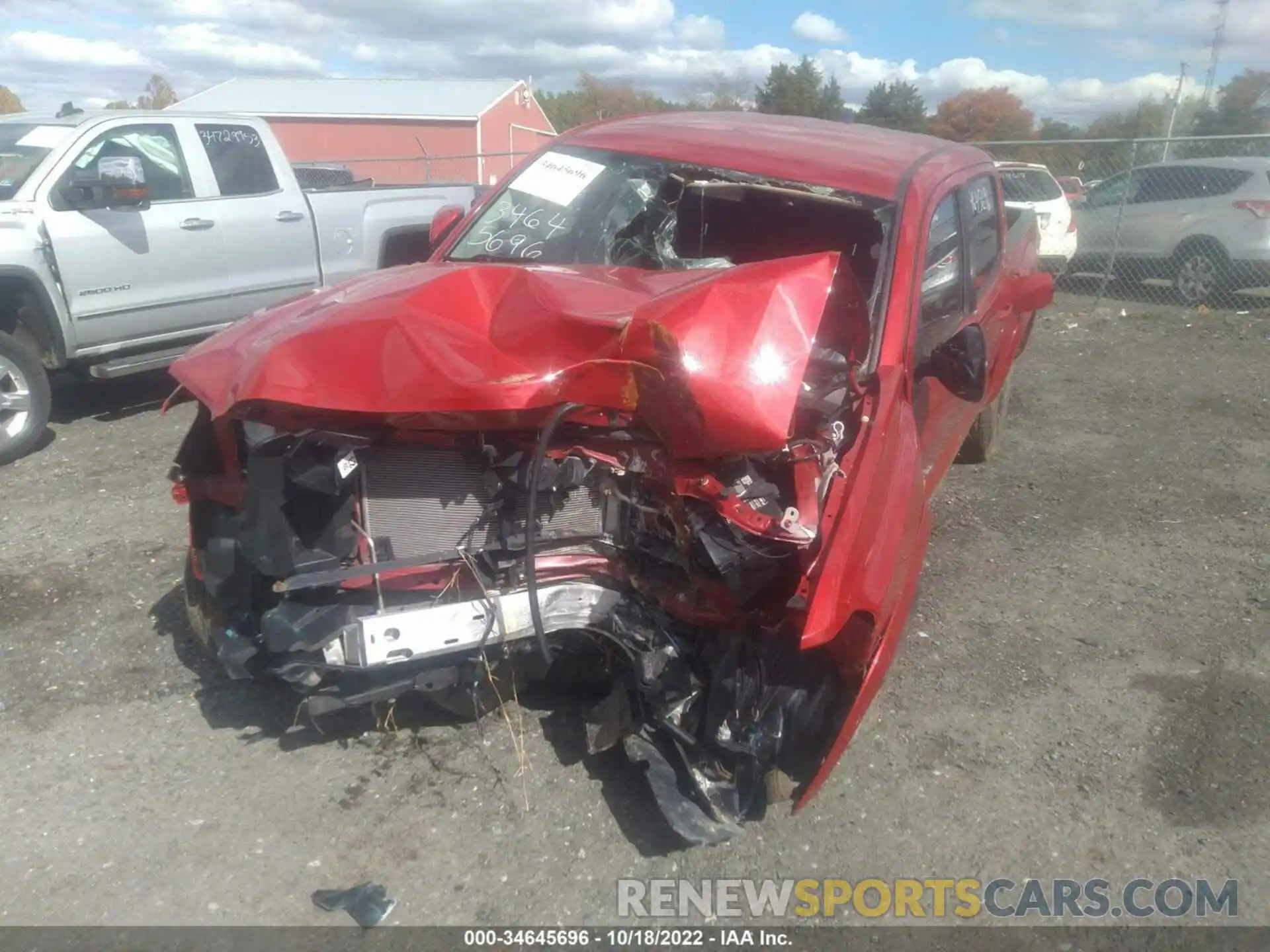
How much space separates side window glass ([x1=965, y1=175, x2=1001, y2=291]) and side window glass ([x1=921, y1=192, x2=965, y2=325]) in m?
0.23

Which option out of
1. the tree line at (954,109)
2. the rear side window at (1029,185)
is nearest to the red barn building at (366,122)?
the tree line at (954,109)

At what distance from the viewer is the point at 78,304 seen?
6.03 m

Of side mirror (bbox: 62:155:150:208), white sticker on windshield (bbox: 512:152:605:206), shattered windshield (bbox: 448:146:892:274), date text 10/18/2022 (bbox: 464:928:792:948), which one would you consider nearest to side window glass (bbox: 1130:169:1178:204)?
shattered windshield (bbox: 448:146:892:274)

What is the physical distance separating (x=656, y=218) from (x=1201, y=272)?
9.35 m

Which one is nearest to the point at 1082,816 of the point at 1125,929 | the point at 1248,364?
the point at 1125,929

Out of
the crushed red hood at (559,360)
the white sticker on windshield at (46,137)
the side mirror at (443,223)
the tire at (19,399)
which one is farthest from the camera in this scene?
the white sticker on windshield at (46,137)

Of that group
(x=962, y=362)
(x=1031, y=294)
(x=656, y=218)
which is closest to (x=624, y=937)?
(x=962, y=362)

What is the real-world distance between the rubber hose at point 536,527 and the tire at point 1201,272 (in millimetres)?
10504

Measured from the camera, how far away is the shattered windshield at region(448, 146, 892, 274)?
3.88 m

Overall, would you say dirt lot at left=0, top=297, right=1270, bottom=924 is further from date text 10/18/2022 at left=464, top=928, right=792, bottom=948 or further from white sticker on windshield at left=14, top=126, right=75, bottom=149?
white sticker on windshield at left=14, top=126, right=75, bottom=149

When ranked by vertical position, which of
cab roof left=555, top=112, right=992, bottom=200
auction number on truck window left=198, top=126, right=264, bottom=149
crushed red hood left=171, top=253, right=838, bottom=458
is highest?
cab roof left=555, top=112, right=992, bottom=200

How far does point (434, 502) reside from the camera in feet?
9.73

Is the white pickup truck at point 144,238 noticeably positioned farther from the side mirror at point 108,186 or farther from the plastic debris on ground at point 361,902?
the plastic debris on ground at point 361,902

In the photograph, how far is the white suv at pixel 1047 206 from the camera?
1177cm
